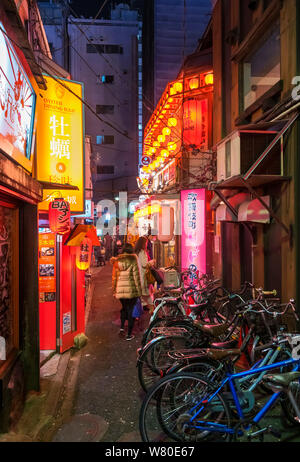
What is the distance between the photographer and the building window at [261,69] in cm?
887

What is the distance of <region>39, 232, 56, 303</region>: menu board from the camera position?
7719 millimetres

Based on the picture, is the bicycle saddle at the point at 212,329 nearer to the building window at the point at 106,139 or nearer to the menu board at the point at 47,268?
the menu board at the point at 47,268

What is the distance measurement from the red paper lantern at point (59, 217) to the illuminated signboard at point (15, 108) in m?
1.68

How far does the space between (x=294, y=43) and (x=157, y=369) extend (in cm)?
780

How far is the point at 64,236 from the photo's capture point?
7.95m

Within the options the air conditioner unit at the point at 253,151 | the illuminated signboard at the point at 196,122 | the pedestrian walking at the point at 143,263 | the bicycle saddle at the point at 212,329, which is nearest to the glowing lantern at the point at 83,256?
the pedestrian walking at the point at 143,263

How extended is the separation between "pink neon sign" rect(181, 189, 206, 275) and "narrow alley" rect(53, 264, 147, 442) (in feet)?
14.3

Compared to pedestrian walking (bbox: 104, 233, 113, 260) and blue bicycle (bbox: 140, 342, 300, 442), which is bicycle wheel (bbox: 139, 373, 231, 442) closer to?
blue bicycle (bbox: 140, 342, 300, 442)

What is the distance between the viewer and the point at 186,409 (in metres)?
4.06

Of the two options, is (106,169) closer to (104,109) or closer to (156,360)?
(104,109)

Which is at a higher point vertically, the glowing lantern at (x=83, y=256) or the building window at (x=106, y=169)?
the building window at (x=106, y=169)
